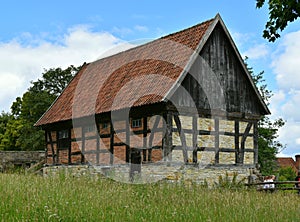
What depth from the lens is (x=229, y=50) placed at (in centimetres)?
2012

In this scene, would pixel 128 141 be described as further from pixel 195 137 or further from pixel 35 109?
pixel 35 109

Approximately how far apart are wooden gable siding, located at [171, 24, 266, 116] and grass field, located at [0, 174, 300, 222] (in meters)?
6.38

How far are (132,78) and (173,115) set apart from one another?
347 cm

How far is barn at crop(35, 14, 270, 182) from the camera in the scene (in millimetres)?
17406

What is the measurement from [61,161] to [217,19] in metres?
9.99

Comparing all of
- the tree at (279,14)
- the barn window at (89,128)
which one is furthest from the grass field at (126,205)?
the barn window at (89,128)

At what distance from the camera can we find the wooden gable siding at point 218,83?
18219 mm

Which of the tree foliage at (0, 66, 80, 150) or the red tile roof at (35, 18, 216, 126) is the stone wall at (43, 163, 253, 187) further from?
the tree foliage at (0, 66, 80, 150)

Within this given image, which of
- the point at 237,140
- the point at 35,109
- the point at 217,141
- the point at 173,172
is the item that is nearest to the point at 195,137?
the point at 217,141

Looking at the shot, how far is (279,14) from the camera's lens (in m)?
11.5

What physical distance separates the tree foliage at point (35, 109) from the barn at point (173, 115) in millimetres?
17911

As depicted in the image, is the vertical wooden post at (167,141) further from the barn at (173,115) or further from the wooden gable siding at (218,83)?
the wooden gable siding at (218,83)

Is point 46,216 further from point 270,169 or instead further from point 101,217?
point 270,169

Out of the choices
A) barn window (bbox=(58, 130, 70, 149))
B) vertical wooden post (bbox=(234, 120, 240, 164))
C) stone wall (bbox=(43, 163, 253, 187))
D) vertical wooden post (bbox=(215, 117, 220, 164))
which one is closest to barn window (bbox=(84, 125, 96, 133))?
stone wall (bbox=(43, 163, 253, 187))
